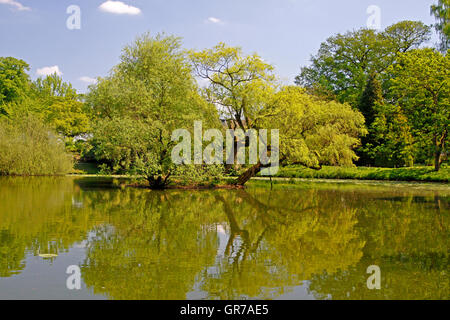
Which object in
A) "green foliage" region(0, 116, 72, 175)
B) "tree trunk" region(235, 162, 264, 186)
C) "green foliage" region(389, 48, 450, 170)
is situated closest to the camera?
"tree trunk" region(235, 162, 264, 186)

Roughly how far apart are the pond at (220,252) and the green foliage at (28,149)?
18257 millimetres

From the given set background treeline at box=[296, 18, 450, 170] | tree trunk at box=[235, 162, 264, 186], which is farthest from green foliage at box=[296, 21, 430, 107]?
tree trunk at box=[235, 162, 264, 186]

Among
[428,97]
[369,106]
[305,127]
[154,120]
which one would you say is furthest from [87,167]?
[428,97]

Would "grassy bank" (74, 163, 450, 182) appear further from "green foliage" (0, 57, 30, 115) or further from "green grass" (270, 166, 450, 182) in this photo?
"green foliage" (0, 57, 30, 115)

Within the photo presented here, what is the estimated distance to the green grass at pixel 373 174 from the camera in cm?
2869

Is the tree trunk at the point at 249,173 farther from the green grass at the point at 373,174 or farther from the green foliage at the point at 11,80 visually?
the green foliage at the point at 11,80

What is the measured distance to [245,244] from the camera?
8.52 metres

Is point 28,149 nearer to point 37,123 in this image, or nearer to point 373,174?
point 37,123

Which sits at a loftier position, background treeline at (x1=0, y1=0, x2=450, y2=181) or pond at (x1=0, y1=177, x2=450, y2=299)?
background treeline at (x1=0, y1=0, x2=450, y2=181)

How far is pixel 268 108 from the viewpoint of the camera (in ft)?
75.7

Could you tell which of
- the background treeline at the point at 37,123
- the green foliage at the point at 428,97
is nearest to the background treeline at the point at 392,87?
the green foliage at the point at 428,97

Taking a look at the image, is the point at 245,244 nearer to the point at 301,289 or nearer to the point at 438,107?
the point at 301,289

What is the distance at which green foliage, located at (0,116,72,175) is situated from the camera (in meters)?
30.5

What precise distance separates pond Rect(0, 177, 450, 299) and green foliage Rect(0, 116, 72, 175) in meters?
18.3
